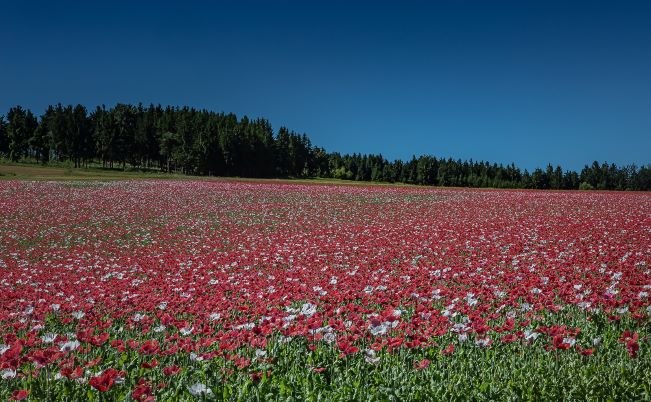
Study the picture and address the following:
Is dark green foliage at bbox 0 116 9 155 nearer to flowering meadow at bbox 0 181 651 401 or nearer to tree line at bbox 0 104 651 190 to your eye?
tree line at bbox 0 104 651 190

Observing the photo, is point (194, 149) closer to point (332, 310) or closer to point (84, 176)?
point (84, 176)

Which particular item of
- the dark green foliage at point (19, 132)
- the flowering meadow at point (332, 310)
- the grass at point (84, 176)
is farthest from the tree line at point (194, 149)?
the flowering meadow at point (332, 310)

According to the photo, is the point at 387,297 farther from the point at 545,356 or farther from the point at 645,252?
the point at 645,252

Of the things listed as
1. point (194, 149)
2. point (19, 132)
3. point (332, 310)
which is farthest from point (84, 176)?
point (332, 310)

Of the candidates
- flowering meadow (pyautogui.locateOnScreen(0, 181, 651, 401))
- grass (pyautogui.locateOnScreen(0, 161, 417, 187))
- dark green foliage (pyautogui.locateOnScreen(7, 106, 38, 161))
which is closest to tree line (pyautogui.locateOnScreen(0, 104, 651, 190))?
dark green foliage (pyautogui.locateOnScreen(7, 106, 38, 161))

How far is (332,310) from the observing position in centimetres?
Answer: 546

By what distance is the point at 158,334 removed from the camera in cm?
595

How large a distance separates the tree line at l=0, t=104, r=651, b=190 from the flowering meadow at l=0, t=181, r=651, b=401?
77.3 m

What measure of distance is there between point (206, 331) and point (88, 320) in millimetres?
2559

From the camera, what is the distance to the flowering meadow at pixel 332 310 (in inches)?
152

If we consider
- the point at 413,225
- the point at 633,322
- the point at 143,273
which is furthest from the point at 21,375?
the point at 413,225

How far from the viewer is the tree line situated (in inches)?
→ 3718

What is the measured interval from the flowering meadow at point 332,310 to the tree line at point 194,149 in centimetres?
7732

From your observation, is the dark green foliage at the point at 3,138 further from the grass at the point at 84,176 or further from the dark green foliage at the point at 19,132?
the grass at the point at 84,176
